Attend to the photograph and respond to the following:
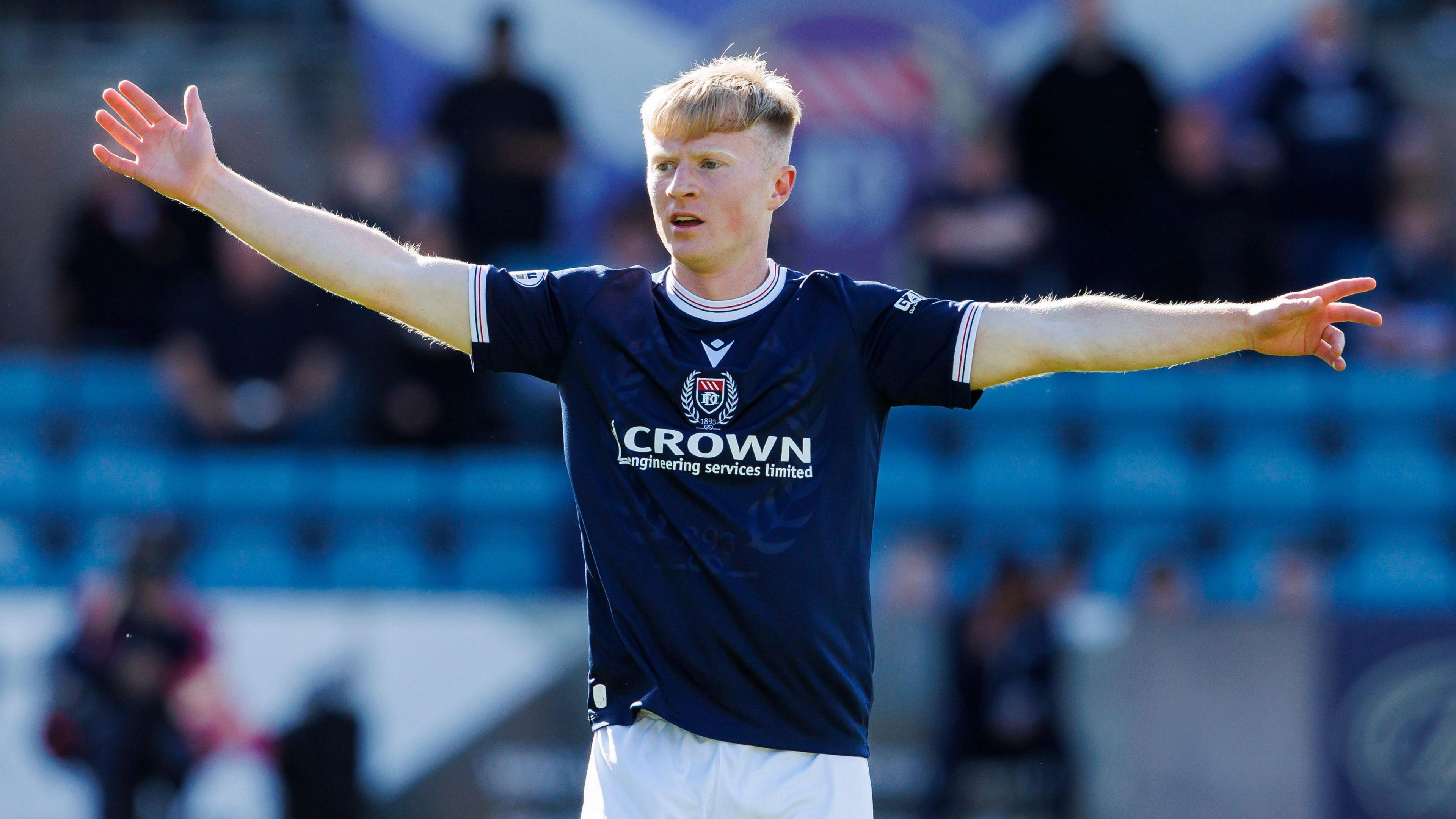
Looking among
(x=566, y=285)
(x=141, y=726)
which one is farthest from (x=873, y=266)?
(x=566, y=285)

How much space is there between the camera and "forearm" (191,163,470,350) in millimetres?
3594

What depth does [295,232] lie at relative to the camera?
11.8 feet

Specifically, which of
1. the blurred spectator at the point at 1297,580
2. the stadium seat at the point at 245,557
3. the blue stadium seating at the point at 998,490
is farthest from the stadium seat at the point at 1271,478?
the stadium seat at the point at 245,557

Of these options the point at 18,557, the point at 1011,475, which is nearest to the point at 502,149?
the point at 1011,475

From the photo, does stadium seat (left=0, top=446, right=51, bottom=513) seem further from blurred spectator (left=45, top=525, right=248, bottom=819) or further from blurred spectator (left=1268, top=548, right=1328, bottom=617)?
blurred spectator (left=1268, top=548, right=1328, bottom=617)

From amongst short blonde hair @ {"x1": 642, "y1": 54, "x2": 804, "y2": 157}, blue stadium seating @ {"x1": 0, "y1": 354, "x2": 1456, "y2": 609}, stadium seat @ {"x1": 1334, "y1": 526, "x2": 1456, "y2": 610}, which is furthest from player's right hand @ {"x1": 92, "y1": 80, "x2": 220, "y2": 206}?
stadium seat @ {"x1": 1334, "y1": 526, "x2": 1456, "y2": 610}

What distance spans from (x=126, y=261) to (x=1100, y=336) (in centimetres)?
779

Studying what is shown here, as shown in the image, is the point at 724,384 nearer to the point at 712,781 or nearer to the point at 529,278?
the point at 529,278

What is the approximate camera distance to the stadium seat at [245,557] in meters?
9.26

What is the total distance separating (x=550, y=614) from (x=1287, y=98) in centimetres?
511

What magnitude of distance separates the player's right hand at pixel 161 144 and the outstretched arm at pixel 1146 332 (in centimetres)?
167

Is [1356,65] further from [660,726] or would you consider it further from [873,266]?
[660,726]

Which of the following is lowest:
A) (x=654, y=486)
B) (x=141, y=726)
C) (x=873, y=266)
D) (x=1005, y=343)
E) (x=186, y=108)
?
(x=141, y=726)

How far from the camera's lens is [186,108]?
12.3 feet
